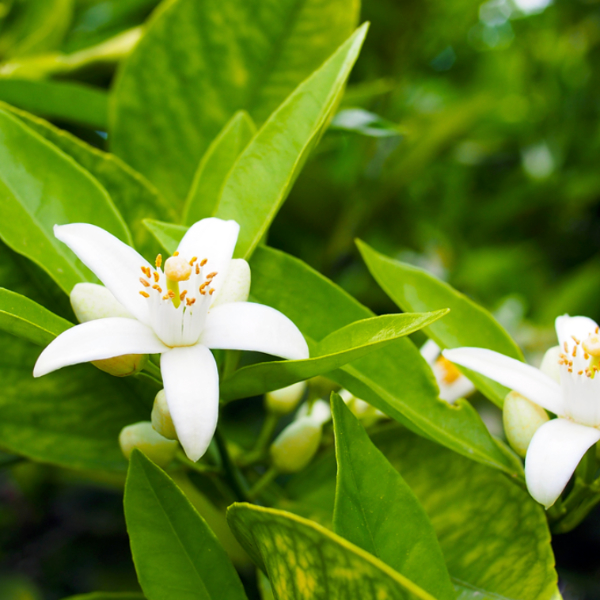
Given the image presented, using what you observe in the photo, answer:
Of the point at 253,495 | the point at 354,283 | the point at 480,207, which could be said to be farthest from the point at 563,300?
the point at 253,495

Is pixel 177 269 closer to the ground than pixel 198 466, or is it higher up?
higher up

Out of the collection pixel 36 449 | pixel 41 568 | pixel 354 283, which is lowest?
pixel 41 568

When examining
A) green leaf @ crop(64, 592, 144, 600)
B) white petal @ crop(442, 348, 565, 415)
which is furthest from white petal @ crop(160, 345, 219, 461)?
green leaf @ crop(64, 592, 144, 600)

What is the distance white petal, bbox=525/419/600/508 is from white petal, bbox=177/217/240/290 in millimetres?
299

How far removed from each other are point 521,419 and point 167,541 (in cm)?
32

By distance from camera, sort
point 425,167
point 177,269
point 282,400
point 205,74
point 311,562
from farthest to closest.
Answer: point 425,167
point 205,74
point 282,400
point 177,269
point 311,562

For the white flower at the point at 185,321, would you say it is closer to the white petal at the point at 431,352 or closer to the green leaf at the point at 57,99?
the white petal at the point at 431,352

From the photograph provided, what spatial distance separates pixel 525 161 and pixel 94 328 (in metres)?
1.68

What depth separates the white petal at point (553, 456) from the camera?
1.61ft

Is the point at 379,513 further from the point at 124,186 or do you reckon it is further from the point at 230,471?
the point at 124,186

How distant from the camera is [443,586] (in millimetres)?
492

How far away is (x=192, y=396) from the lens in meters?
0.47

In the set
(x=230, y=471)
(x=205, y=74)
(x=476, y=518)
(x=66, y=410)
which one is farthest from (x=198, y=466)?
(x=205, y=74)

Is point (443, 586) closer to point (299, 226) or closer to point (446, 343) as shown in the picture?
point (446, 343)
